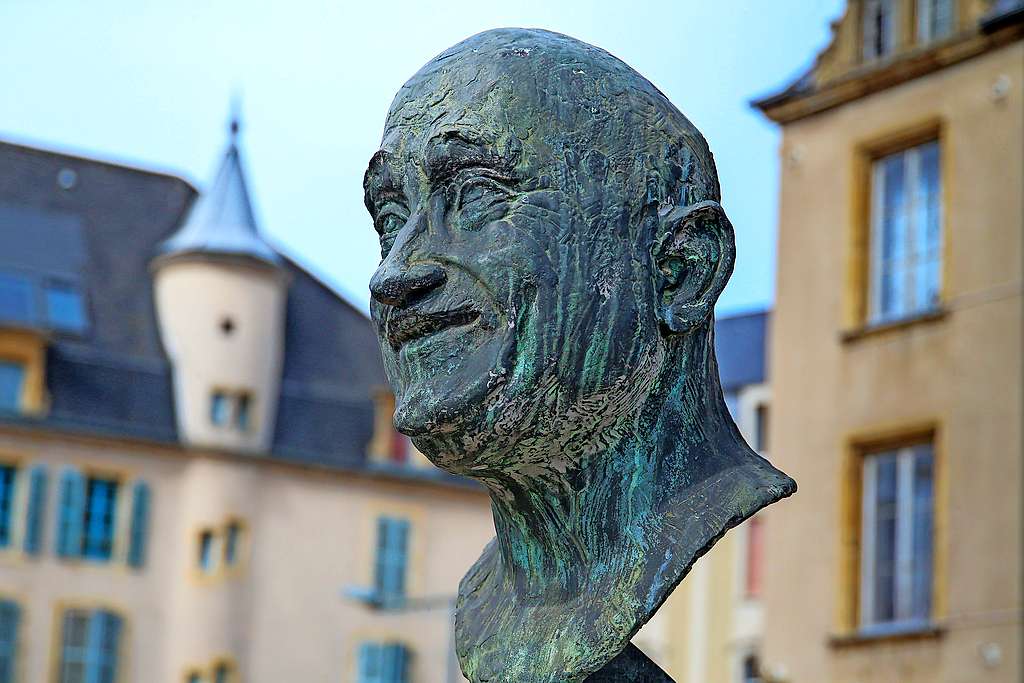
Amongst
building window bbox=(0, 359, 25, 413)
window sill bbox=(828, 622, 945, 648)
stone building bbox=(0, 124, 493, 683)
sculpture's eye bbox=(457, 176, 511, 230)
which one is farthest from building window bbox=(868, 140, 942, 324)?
building window bbox=(0, 359, 25, 413)

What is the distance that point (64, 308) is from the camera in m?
35.6

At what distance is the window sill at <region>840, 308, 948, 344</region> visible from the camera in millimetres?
16422

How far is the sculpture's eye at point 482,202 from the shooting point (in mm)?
3979

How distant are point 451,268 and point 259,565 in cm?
3306

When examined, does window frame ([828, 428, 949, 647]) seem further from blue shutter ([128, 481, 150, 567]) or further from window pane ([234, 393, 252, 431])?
window pane ([234, 393, 252, 431])

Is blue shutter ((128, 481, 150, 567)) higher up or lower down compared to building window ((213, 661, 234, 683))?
higher up

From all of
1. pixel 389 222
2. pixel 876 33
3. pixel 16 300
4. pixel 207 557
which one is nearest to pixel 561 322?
pixel 389 222

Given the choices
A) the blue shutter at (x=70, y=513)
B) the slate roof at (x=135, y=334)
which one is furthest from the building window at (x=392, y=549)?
the blue shutter at (x=70, y=513)

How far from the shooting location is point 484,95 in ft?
13.2

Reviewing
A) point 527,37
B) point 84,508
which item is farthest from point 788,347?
point 84,508

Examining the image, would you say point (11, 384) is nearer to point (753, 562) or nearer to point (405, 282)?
point (753, 562)

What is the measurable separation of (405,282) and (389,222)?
30 cm

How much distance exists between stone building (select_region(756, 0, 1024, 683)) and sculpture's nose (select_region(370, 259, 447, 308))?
11786 mm

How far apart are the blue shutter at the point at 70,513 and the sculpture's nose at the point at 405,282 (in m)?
30.9
